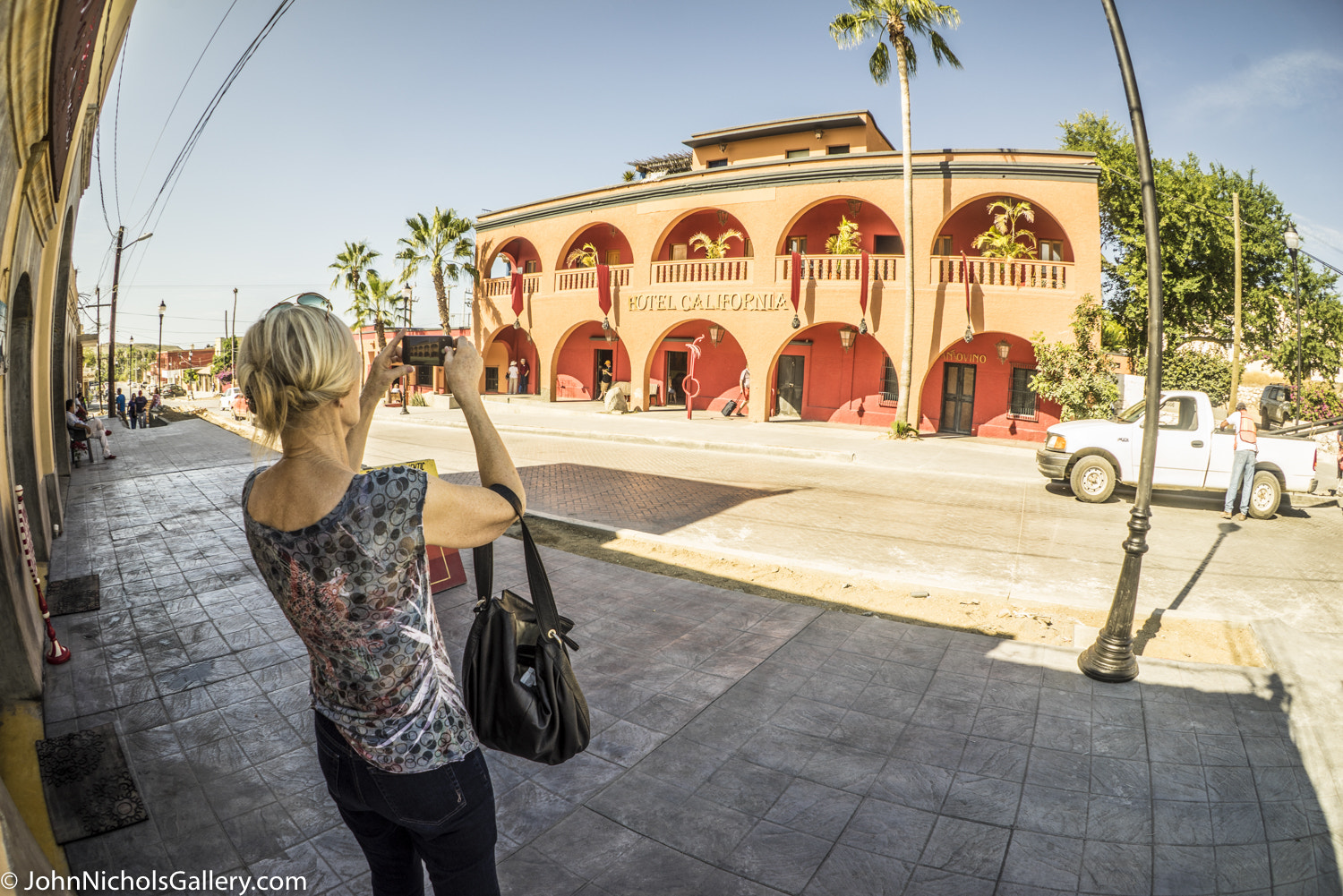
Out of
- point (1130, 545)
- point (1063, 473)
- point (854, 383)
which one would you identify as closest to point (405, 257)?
point (854, 383)

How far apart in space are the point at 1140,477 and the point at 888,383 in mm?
17923

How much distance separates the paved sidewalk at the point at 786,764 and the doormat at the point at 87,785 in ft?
0.28

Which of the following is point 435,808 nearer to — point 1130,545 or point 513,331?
point 1130,545

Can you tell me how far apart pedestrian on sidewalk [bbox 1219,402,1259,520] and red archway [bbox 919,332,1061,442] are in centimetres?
906

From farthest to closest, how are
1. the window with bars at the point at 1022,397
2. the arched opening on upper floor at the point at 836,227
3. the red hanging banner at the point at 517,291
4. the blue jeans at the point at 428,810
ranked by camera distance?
1. the red hanging banner at the point at 517,291
2. the arched opening on upper floor at the point at 836,227
3. the window with bars at the point at 1022,397
4. the blue jeans at the point at 428,810

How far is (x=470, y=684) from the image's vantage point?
6.34 feet

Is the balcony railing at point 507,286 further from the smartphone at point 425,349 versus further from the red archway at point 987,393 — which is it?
the smartphone at point 425,349

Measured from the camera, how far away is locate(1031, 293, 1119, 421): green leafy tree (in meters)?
17.3

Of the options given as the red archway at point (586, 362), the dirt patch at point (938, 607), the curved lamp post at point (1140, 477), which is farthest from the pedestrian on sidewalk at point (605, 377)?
the curved lamp post at point (1140, 477)

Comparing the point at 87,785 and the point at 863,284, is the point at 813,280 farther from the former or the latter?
the point at 87,785

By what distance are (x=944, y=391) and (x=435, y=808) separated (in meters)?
22.3

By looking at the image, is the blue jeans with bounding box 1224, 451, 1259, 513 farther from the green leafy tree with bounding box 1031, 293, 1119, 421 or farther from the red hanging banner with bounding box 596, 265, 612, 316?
the red hanging banner with bounding box 596, 265, 612, 316

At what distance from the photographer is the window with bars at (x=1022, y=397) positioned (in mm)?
20281

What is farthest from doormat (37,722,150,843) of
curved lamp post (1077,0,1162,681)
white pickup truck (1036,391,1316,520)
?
white pickup truck (1036,391,1316,520)
